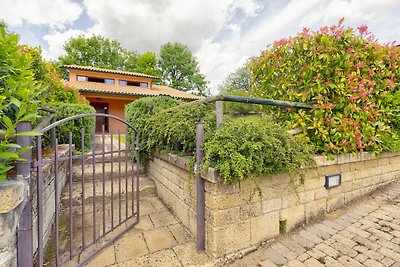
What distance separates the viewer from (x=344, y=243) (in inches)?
84.7

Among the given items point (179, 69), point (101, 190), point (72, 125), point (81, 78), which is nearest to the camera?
point (101, 190)

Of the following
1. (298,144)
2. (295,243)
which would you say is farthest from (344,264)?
(298,144)

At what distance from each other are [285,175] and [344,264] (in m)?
0.94

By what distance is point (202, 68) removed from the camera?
30.0 meters

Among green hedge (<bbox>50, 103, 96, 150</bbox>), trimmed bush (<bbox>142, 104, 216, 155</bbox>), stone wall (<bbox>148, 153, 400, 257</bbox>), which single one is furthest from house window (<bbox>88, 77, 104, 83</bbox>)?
stone wall (<bbox>148, 153, 400, 257</bbox>)

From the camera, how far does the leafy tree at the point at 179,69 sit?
2859 cm

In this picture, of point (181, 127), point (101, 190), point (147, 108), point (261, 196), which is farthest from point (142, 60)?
point (261, 196)

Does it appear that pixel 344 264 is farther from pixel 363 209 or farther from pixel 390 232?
pixel 363 209

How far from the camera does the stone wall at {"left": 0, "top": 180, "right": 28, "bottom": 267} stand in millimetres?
1192

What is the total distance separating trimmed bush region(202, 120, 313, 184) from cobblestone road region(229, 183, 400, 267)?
81cm

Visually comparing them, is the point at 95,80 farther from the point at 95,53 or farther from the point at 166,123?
the point at 166,123

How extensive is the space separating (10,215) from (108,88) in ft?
44.6

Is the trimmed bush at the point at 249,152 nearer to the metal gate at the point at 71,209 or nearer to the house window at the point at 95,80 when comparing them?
the metal gate at the point at 71,209

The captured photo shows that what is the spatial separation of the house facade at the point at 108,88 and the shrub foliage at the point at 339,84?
34.8ft
